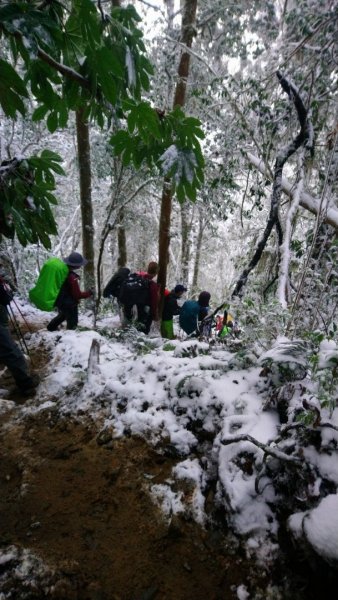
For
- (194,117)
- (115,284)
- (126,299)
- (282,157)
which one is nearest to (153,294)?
(126,299)

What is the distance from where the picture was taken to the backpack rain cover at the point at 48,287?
5461mm

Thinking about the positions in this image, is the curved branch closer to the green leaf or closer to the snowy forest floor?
the snowy forest floor

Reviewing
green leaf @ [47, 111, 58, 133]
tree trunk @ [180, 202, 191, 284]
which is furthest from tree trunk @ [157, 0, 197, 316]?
tree trunk @ [180, 202, 191, 284]

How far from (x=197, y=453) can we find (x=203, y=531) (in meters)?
0.61

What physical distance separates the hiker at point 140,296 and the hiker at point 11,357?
107 inches

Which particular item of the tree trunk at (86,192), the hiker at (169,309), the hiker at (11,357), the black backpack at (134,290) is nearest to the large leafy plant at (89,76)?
the hiker at (11,357)

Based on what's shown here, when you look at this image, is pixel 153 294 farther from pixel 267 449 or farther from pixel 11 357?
pixel 267 449

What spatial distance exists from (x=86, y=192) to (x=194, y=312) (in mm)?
4162

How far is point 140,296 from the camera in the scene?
6613 millimetres

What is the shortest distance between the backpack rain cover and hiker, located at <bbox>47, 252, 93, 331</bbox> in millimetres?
230

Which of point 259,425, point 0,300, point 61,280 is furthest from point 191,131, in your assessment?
point 61,280

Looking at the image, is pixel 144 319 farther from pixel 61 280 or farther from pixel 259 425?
pixel 259 425

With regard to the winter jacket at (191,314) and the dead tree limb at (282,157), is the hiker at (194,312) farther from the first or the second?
the dead tree limb at (282,157)

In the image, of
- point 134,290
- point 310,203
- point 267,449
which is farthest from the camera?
point 134,290
